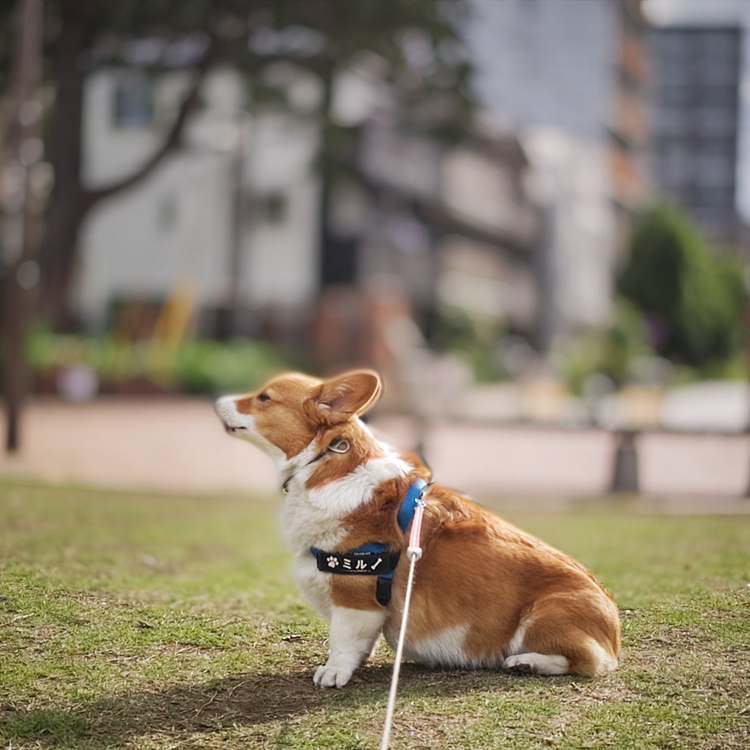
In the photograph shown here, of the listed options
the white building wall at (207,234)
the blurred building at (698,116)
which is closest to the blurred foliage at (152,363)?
the white building wall at (207,234)

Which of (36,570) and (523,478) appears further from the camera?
(523,478)

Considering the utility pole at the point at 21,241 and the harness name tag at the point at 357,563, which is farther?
the utility pole at the point at 21,241

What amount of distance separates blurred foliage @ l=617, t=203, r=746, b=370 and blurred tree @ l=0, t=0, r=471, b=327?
3325 centimetres

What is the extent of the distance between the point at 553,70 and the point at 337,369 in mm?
25162

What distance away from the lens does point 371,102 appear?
33.3 m

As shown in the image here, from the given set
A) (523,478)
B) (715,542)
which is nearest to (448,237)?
(523,478)

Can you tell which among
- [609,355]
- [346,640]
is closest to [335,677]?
[346,640]

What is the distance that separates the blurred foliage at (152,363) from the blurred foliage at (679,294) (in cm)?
3224

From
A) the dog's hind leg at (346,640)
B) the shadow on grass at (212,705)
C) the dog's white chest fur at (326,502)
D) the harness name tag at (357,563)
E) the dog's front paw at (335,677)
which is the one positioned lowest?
the shadow on grass at (212,705)

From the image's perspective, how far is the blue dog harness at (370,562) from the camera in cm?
348

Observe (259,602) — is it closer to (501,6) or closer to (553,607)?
(553,607)

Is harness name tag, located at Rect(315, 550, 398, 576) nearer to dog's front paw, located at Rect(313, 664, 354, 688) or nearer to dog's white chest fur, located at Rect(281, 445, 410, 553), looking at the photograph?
dog's white chest fur, located at Rect(281, 445, 410, 553)

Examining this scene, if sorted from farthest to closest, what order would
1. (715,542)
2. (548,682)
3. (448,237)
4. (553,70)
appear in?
(553,70), (448,237), (715,542), (548,682)

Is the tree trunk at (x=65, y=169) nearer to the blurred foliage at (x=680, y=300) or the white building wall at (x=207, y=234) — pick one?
the white building wall at (x=207, y=234)
